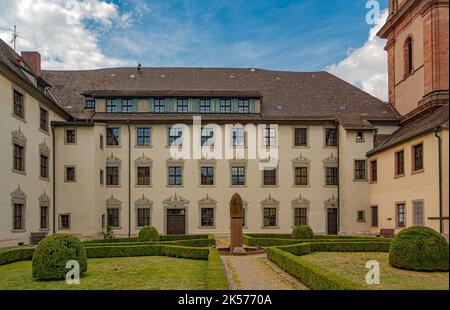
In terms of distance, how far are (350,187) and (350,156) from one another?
2.38m

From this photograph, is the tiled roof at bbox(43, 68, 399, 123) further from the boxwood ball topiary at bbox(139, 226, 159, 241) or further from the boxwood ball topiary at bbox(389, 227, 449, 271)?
the boxwood ball topiary at bbox(389, 227, 449, 271)

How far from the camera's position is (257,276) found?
15.4 metres

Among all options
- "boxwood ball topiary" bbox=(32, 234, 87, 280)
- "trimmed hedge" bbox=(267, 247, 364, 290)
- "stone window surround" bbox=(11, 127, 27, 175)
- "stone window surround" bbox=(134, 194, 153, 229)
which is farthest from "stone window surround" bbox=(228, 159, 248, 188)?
"boxwood ball topiary" bbox=(32, 234, 87, 280)

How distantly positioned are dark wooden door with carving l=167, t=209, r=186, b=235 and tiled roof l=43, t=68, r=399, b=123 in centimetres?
947

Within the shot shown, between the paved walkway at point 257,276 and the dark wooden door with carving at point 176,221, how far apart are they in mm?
15617

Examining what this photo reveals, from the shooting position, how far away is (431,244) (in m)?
14.6

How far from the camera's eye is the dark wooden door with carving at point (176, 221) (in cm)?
3612

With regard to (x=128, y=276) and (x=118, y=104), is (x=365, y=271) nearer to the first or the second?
(x=128, y=276)

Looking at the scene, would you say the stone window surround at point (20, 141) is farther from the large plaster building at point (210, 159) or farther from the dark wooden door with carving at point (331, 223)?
the dark wooden door with carving at point (331, 223)

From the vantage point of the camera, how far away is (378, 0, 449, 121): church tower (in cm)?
3134

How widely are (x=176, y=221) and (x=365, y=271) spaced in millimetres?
22258

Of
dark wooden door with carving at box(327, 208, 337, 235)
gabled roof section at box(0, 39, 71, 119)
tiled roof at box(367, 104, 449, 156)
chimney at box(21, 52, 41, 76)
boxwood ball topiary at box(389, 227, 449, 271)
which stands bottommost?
dark wooden door with carving at box(327, 208, 337, 235)
